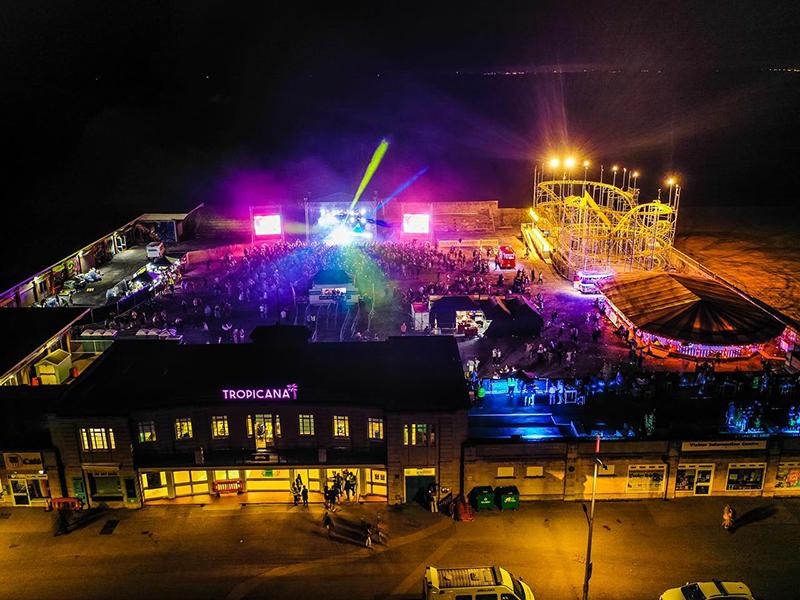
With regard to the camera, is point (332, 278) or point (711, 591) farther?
point (332, 278)

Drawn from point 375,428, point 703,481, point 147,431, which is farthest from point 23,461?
point 703,481

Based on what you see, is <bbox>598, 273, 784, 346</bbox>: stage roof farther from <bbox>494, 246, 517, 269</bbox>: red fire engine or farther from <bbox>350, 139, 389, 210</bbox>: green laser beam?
<bbox>350, 139, 389, 210</bbox>: green laser beam

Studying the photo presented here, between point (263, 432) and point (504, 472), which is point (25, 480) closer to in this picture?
point (263, 432)

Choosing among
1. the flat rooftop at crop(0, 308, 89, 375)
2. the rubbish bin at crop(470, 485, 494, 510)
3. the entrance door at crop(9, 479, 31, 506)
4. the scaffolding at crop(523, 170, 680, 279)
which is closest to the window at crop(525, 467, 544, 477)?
the rubbish bin at crop(470, 485, 494, 510)

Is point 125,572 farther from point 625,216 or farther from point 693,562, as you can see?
point 625,216

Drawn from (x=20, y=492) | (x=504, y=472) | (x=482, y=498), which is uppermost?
(x=504, y=472)

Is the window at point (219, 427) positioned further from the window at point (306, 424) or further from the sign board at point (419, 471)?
the sign board at point (419, 471)
